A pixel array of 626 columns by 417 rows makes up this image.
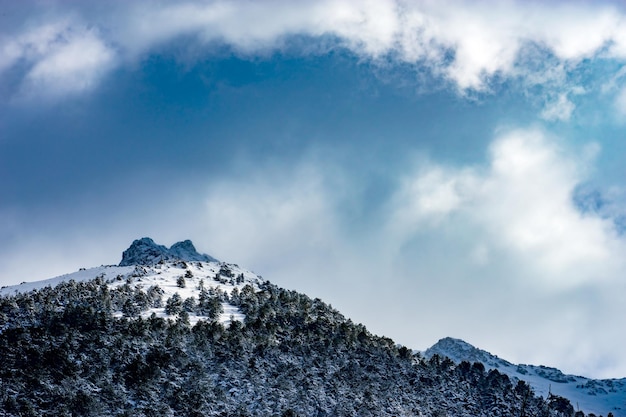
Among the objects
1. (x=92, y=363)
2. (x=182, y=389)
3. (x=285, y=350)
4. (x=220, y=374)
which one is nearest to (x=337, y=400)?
(x=285, y=350)

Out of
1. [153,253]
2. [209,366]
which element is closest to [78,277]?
[153,253]

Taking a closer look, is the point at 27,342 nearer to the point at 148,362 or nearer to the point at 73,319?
the point at 73,319

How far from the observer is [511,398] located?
11569 cm

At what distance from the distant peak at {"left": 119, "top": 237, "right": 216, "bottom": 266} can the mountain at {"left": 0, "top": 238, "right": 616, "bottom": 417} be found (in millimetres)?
46974

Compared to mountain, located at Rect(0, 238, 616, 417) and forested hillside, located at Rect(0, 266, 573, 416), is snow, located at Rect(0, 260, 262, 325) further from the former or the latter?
forested hillside, located at Rect(0, 266, 573, 416)

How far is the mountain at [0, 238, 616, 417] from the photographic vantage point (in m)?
75.4

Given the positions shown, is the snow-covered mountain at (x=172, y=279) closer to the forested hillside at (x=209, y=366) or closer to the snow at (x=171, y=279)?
the snow at (x=171, y=279)

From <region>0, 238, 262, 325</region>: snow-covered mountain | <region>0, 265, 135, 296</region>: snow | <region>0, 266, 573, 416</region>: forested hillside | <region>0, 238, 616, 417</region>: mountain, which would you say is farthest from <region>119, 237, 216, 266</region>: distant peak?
<region>0, 266, 573, 416</region>: forested hillside

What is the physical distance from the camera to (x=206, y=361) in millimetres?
87375

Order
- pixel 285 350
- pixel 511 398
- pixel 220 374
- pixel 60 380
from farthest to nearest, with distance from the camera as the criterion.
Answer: pixel 511 398, pixel 285 350, pixel 220 374, pixel 60 380

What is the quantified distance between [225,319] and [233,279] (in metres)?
35.7

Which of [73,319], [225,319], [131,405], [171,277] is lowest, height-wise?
[131,405]

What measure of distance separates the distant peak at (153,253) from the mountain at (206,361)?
154 ft

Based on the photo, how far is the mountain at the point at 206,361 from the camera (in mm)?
75438
